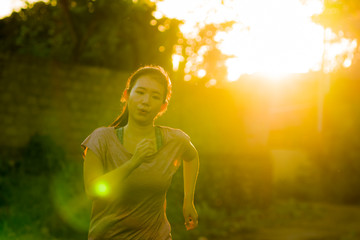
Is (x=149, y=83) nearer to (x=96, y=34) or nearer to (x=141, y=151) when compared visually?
(x=141, y=151)

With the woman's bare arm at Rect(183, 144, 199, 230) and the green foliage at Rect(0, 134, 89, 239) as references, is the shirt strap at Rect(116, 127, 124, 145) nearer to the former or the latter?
the woman's bare arm at Rect(183, 144, 199, 230)

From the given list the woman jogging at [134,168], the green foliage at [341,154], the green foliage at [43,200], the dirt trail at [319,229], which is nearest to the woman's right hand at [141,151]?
the woman jogging at [134,168]

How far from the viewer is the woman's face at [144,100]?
2953 millimetres

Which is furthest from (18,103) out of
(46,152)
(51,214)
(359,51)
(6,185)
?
(359,51)

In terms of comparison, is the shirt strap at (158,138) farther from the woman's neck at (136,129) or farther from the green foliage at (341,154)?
the green foliage at (341,154)

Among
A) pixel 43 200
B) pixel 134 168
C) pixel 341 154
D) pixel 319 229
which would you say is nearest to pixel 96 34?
pixel 43 200

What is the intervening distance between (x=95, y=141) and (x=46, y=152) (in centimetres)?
630

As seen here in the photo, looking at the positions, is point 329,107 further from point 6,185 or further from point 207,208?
point 6,185

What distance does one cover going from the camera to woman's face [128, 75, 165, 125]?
295 centimetres

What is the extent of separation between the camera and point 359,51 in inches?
902

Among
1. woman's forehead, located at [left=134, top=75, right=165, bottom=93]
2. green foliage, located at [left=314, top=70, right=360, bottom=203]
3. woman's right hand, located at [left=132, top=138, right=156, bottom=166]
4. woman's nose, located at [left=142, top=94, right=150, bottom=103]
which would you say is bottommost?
green foliage, located at [left=314, top=70, right=360, bottom=203]

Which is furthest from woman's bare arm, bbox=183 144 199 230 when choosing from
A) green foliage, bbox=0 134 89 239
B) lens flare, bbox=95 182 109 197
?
green foliage, bbox=0 134 89 239

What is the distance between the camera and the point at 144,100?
2.95 m

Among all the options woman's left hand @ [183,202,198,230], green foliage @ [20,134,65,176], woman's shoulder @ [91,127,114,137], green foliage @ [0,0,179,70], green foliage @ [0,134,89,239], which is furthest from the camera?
green foliage @ [0,0,179,70]
